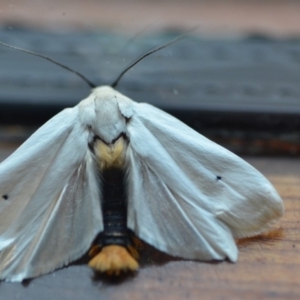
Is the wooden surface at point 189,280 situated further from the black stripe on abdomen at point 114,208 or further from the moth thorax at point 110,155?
the moth thorax at point 110,155

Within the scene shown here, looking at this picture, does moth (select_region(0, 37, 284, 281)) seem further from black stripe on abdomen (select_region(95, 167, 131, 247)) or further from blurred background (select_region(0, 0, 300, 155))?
blurred background (select_region(0, 0, 300, 155))

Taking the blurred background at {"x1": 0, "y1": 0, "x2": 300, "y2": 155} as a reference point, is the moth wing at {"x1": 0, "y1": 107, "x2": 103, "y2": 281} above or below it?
below

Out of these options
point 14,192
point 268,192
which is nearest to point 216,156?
point 268,192

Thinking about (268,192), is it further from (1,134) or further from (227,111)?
(1,134)

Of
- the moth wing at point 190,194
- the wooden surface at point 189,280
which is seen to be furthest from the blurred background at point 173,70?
the wooden surface at point 189,280

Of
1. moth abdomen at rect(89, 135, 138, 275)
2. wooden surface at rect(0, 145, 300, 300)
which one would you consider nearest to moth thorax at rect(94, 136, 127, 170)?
moth abdomen at rect(89, 135, 138, 275)

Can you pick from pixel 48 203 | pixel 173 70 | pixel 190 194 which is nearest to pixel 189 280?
pixel 190 194
